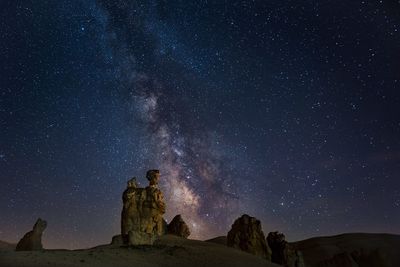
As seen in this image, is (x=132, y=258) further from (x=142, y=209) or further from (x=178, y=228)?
(x=178, y=228)

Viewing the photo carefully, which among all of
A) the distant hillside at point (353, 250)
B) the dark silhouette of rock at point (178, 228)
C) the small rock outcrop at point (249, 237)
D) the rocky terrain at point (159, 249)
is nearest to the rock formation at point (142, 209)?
the rocky terrain at point (159, 249)

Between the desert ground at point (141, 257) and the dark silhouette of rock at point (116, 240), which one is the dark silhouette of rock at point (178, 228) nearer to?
the desert ground at point (141, 257)

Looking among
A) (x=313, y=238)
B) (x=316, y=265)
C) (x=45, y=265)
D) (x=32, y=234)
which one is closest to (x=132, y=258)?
(x=45, y=265)

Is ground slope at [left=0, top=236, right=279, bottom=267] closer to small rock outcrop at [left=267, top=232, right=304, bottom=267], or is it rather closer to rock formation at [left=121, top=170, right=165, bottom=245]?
rock formation at [left=121, top=170, right=165, bottom=245]

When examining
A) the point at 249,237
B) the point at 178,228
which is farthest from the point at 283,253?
the point at 178,228

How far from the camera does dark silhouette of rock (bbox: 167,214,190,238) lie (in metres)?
55.7

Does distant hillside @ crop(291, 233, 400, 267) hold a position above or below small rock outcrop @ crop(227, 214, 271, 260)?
above

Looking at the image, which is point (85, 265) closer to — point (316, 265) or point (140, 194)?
point (140, 194)

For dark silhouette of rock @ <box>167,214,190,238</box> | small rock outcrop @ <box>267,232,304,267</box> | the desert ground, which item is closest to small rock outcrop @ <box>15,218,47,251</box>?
the desert ground

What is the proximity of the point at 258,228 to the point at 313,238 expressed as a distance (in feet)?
173

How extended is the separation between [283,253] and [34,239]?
29661mm

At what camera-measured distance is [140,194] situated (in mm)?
45219

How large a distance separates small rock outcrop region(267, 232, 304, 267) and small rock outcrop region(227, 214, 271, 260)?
3797mm

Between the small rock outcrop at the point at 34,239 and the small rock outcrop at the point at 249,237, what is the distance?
22026 mm
